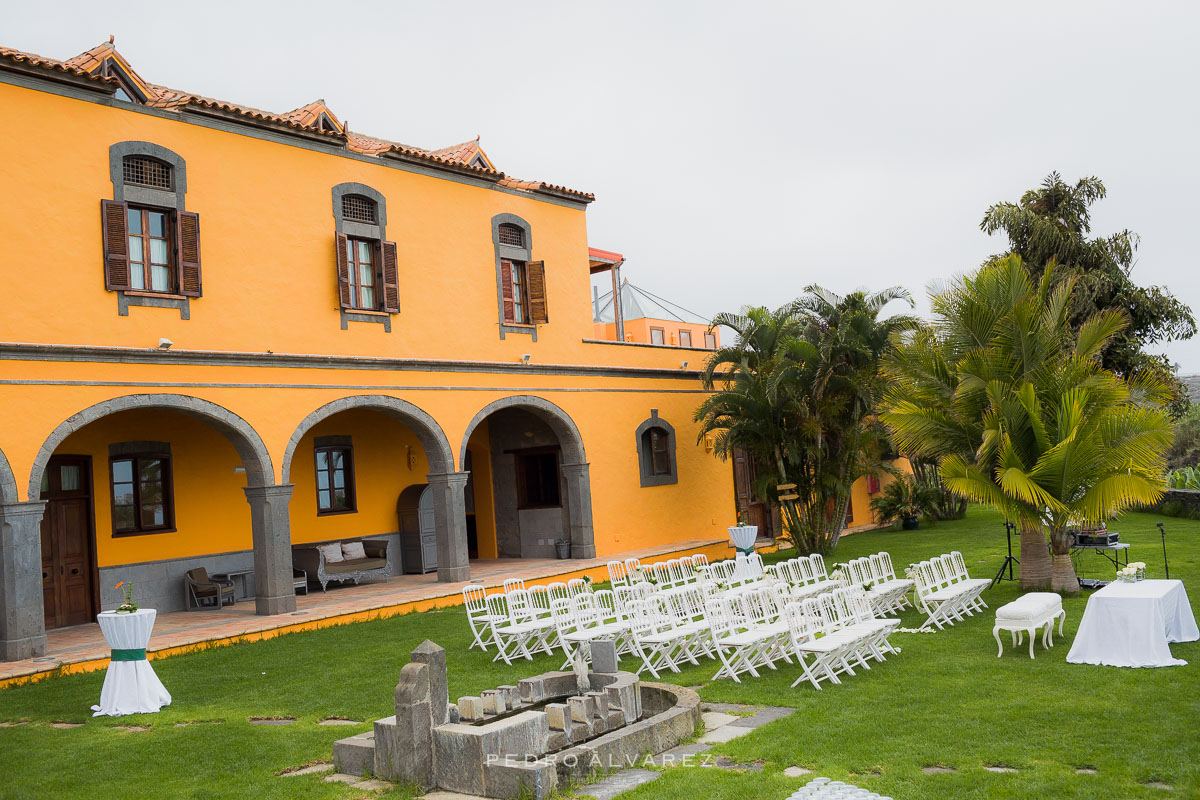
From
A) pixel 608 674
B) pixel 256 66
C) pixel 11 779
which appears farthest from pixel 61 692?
pixel 256 66

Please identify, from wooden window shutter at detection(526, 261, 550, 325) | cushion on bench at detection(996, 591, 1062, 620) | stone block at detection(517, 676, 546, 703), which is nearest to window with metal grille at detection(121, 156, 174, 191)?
wooden window shutter at detection(526, 261, 550, 325)

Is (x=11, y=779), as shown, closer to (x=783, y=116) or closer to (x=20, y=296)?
(x=20, y=296)

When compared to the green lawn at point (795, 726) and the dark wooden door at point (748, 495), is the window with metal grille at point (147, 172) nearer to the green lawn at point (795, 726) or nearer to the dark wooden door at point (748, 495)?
the green lawn at point (795, 726)

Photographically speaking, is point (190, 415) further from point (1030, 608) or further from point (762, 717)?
point (1030, 608)

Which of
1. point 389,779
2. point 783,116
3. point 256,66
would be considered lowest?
point 389,779

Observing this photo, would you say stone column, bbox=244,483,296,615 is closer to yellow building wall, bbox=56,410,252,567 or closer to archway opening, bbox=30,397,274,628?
archway opening, bbox=30,397,274,628

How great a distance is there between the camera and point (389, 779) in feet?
20.9

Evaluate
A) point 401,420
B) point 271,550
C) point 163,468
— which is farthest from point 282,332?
point 271,550

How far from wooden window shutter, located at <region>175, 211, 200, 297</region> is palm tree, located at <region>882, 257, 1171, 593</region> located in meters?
9.78

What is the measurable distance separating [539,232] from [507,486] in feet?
18.0

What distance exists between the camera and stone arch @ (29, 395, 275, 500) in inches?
455

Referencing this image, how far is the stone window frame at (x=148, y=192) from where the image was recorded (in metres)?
12.7

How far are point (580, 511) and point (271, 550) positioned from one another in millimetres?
6695

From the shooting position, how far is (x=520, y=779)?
582 cm
